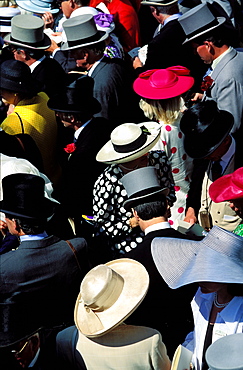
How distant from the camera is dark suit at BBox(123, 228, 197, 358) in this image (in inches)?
141

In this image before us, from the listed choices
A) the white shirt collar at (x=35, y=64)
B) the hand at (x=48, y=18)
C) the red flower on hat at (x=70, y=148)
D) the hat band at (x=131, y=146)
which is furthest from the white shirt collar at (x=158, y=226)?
the hand at (x=48, y=18)

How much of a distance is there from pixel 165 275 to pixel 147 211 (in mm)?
868

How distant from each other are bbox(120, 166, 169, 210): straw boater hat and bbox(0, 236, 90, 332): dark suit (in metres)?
0.49

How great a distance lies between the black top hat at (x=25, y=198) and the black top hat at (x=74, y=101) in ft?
4.35

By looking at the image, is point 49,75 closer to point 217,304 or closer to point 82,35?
point 82,35

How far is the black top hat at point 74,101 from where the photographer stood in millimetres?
5191

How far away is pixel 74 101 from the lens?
207 inches

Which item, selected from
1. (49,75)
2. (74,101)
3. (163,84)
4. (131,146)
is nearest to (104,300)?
(131,146)

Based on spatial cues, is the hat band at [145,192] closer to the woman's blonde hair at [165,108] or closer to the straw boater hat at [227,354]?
the woman's blonde hair at [165,108]

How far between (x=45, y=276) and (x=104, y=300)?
87cm

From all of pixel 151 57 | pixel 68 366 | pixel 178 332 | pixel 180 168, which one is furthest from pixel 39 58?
pixel 68 366

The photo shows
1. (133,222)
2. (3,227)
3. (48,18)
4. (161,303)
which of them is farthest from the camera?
(48,18)

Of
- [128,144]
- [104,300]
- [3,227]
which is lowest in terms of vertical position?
[3,227]

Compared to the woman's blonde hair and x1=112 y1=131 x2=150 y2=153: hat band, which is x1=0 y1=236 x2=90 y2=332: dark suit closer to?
x1=112 y1=131 x2=150 y2=153: hat band
